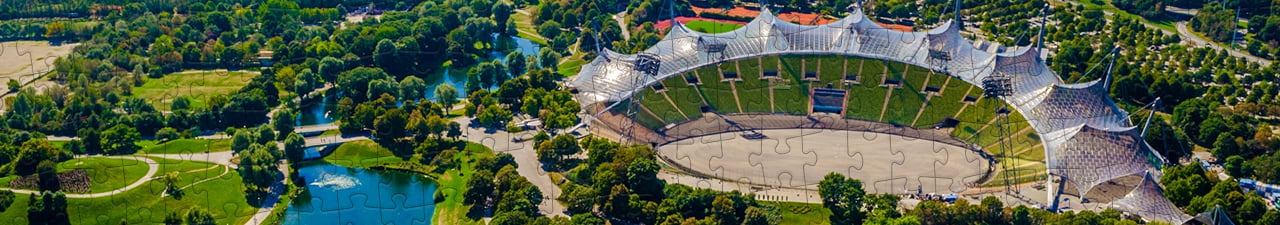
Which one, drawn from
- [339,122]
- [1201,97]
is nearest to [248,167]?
[339,122]

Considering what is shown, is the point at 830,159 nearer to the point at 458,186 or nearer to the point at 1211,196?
the point at 1211,196

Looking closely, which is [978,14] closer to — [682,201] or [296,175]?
[682,201]

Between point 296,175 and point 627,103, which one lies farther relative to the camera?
point 627,103

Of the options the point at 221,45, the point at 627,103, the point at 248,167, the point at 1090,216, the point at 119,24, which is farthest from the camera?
the point at 119,24

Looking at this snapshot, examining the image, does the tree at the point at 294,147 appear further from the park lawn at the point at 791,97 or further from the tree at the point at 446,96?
the park lawn at the point at 791,97

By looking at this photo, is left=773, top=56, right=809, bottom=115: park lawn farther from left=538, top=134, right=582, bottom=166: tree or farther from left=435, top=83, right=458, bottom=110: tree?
left=435, top=83, right=458, bottom=110: tree

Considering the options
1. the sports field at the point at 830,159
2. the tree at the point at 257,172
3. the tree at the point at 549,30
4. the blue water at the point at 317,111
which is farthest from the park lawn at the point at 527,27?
the tree at the point at 257,172

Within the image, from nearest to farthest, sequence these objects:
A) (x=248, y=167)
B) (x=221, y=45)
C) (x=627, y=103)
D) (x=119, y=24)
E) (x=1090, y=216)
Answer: (x=1090, y=216) < (x=248, y=167) < (x=627, y=103) < (x=221, y=45) < (x=119, y=24)
